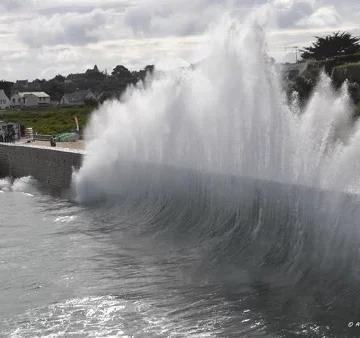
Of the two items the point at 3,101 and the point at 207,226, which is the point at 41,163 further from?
the point at 3,101

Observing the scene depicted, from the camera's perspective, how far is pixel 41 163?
38.0 m

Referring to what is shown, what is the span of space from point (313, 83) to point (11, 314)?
1148 inches

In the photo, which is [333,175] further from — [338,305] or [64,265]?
[64,265]

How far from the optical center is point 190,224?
19922 mm

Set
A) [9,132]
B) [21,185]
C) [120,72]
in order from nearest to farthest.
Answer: [21,185] → [9,132] → [120,72]

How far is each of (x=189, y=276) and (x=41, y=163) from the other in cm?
2461

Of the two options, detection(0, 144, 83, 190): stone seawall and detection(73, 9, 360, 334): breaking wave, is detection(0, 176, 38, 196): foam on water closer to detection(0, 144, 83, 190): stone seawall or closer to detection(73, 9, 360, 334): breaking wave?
detection(0, 144, 83, 190): stone seawall

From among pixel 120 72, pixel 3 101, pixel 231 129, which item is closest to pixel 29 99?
pixel 3 101

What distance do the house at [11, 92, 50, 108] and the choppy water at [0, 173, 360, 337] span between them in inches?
4694

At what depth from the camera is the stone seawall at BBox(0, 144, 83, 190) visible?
109 feet

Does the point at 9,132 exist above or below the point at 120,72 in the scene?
below

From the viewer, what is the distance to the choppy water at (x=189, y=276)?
464 inches

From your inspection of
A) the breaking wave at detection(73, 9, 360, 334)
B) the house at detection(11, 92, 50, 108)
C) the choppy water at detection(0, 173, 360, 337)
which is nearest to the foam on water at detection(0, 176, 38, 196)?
the breaking wave at detection(73, 9, 360, 334)

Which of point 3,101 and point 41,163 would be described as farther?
point 3,101
